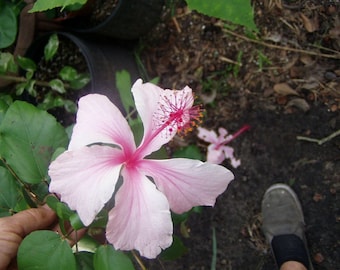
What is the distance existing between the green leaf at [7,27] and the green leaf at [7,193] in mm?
684

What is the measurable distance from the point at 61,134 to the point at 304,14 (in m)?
1.16

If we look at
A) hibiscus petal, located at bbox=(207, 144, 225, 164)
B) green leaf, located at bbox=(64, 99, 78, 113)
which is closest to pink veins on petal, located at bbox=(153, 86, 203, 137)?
hibiscus petal, located at bbox=(207, 144, 225, 164)

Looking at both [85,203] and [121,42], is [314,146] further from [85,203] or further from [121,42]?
[85,203]

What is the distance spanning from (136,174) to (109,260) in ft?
0.75

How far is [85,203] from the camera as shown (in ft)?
2.92

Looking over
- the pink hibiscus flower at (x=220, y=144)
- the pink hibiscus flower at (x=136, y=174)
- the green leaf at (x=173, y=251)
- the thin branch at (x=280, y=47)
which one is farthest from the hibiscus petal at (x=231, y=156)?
the pink hibiscus flower at (x=136, y=174)

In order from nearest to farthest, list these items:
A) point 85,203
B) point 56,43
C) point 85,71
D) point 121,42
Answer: point 85,203
point 56,43
point 85,71
point 121,42

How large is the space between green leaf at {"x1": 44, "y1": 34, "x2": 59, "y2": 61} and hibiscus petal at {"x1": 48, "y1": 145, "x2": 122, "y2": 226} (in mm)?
965

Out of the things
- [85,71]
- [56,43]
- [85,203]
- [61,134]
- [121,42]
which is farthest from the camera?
[121,42]

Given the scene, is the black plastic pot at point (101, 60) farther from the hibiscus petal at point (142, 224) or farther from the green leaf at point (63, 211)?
the hibiscus petal at point (142, 224)

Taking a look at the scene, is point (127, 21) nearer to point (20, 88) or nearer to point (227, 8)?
point (20, 88)

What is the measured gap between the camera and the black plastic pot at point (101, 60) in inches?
71.2

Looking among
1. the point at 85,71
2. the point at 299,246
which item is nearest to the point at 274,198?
the point at 299,246

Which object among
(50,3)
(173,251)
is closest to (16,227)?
(173,251)
